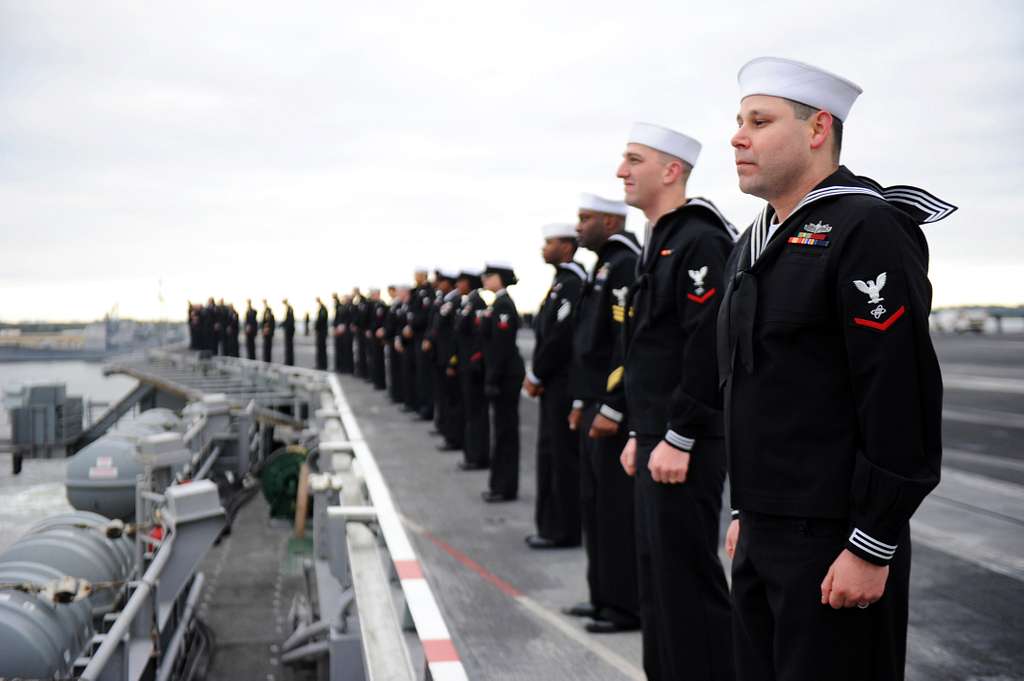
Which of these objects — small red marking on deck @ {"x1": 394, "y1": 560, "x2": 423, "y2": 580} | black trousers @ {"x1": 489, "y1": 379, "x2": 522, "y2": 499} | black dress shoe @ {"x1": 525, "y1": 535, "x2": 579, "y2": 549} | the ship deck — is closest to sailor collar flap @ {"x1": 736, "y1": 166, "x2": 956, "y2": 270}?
small red marking on deck @ {"x1": 394, "y1": 560, "x2": 423, "y2": 580}

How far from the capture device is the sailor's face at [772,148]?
88.5 inches

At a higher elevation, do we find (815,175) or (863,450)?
(815,175)

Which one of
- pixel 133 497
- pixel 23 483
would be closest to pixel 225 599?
pixel 133 497

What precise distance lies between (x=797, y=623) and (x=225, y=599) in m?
15.2

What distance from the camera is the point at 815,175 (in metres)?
2.25

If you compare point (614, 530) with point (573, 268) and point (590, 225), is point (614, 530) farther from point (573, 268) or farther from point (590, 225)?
point (573, 268)

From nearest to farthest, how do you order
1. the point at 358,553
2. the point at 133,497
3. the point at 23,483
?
1. the point at 358,553
2. the point at 133,497
3. the point at 23,483

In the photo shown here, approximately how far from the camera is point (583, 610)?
5.00m

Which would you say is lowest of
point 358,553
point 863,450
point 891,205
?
point 358,553

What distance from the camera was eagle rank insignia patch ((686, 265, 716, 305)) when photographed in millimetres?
3515

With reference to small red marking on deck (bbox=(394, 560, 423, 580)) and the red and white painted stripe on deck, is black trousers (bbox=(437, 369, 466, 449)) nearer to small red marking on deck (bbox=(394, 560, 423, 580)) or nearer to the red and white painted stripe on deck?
the red and white painted stripe on deck

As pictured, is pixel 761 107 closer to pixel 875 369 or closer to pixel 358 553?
pixel 875 369

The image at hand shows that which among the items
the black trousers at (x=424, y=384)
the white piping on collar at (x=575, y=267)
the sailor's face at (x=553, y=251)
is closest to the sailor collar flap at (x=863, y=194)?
the white piping on collar at (x=575, y=267)

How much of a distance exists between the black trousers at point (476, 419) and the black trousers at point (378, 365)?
946 cm
